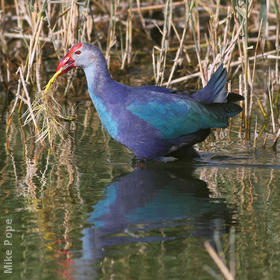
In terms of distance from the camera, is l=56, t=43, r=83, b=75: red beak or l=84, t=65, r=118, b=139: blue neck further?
l=56, t=43, r=83, b=75: red beak

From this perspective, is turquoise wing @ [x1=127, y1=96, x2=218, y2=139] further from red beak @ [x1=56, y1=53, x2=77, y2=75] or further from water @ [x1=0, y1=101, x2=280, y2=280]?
red beak @ [x1=56, y1=53, x2=77, y2=75]

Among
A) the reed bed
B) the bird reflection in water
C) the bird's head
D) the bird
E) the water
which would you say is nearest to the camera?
the water

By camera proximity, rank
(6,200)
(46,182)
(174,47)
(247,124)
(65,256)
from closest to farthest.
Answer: (65,256), (6,200), (46,182), (247,124), (174,47)

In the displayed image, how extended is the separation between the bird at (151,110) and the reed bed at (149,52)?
42 centimetres

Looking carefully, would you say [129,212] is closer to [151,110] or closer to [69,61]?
[151,110]

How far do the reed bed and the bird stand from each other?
42 cm

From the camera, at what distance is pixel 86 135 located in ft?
17.9

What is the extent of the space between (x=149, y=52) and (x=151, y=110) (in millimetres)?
4084

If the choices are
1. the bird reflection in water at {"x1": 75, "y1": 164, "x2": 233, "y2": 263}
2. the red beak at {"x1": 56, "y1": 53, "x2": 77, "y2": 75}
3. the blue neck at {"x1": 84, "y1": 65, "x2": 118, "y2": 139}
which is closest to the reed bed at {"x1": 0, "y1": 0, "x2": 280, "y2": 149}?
the red beak at {"x1": 56, "y1": 53, "x2": 77, "y2": 75}

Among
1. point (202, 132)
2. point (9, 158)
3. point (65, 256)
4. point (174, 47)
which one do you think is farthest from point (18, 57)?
point (65, 256)

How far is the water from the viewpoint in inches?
119

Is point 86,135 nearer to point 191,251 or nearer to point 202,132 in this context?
point 202,132

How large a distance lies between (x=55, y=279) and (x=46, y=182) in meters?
1.48

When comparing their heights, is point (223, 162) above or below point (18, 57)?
→ below
